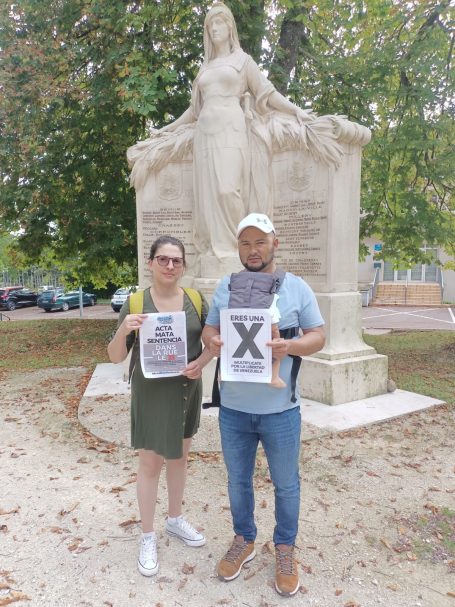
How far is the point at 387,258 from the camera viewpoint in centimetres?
1074

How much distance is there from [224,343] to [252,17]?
8.80m

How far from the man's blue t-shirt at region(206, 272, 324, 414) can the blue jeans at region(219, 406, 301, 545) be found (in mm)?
52

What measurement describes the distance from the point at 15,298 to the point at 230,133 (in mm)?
31150

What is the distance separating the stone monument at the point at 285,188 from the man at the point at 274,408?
10.6 ft

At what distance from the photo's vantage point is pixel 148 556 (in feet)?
9.03

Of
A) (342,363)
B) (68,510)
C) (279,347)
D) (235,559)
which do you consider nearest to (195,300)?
(279,347)

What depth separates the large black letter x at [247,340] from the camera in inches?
89.2

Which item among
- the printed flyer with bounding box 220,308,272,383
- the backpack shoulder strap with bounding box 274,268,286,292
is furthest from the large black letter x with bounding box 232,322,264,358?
the backpack shoulder strap with bounding box 274,268,286,292

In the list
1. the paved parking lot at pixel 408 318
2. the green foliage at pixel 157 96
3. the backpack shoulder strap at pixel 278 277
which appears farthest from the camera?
the paved parking lot at pixel 408 318

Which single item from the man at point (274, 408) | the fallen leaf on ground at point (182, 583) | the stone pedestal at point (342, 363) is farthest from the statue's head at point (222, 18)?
the fallen leaf on ground at point (182, 583)

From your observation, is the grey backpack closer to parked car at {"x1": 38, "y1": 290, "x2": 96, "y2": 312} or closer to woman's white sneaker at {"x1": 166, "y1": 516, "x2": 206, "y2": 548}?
woman's white sneaker at {"x1": 166, "y1": 516, "x2": 206, "y2": 548}

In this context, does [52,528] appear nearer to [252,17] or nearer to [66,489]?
[66,489]

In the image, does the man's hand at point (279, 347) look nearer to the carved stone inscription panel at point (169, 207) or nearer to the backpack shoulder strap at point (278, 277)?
the backpack shoulder strap at point (278, 277)

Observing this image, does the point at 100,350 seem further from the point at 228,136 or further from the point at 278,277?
the point at 278,277
